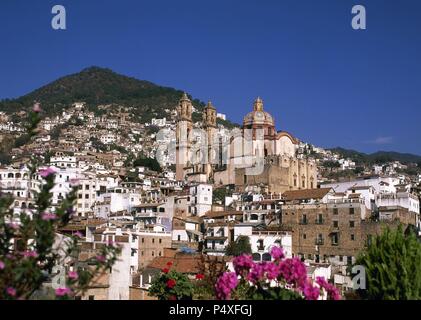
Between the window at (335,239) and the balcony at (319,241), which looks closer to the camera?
the window at (335,239)

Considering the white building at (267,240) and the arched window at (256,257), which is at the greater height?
the white building at (267,240)

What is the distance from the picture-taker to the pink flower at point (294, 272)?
11734 mm

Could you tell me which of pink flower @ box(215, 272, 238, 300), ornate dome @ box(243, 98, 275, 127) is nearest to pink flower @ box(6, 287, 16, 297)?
pink flower @ box(215, 272, 238, 300)

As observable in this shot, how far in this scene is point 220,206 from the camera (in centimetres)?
5938

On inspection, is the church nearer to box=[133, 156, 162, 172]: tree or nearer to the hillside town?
the hillside town

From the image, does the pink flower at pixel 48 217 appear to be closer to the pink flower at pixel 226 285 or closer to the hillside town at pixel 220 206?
the hillside town at pixel 220 206

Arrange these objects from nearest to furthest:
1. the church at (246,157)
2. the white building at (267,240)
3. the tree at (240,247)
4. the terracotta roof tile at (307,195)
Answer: the tree at (240,247) → the white building at (267,240) → the terracotta roof tile at (307,195) → the church at (246,157)

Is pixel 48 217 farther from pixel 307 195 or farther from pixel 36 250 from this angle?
pixel 307 195

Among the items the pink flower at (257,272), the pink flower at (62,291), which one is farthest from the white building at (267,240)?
the pink flower at (62,291)

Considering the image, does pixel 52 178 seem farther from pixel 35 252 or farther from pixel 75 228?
pixel 75 228

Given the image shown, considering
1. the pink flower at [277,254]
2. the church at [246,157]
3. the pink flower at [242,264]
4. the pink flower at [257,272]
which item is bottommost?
the pink flower at [257,272]

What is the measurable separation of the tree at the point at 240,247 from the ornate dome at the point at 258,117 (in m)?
38.7

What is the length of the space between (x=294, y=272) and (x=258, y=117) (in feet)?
227

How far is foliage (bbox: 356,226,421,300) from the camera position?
16.5 meters
